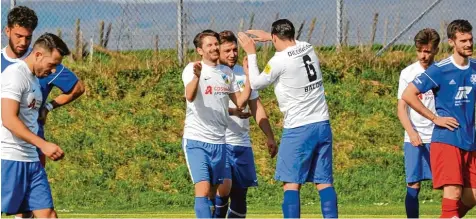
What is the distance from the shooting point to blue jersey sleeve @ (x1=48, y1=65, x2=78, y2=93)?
11352 mm

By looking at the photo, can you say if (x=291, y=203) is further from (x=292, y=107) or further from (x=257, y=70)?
(x=257, y=70)

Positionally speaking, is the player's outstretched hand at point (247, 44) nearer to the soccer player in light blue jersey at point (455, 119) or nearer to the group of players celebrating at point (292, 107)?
the group of players celebrating at point (292, 107)

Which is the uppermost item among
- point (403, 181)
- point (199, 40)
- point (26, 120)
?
point (199, 40)

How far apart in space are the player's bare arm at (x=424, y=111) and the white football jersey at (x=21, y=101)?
3.78 meters

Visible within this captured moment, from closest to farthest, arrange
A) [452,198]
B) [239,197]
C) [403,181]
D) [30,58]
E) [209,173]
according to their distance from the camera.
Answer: [30,58], [452,198], [209,173], [239,197], [403,181]

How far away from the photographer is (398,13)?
78.0ft

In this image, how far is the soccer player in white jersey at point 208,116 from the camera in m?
11.6

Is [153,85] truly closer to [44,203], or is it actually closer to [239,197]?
[239,197]

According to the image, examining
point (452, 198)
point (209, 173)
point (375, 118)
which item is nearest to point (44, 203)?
point (209, 173)

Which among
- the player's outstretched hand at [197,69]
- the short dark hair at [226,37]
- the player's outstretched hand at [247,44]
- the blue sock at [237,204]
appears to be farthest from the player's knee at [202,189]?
the short dark hair at [226,37]

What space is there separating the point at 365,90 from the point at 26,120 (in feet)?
45.0

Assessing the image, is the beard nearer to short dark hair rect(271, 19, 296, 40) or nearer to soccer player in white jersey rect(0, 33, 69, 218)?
soccer player in white jersey rect(0, 33, 69, 218)

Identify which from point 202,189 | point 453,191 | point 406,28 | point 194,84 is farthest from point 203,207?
point 406,28

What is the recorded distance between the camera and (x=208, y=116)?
38.5 ft
